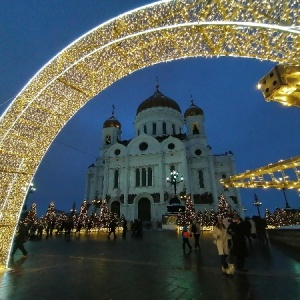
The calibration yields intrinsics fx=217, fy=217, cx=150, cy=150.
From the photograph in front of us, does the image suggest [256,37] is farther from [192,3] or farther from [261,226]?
[261,226]

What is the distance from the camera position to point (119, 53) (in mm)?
5703

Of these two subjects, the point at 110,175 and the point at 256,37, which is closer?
the point at 256,37

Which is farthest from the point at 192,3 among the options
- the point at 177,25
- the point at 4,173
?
the point at 4,173

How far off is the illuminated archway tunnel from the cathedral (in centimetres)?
2754

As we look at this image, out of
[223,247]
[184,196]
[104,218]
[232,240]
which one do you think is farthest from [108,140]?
[223,247]

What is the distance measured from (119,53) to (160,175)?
1234 inches

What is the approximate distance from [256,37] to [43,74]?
5371 mm

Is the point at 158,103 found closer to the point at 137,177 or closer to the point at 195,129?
the point at 195,129

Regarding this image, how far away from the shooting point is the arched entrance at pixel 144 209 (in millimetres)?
34844

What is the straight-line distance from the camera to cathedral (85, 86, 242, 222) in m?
34.9

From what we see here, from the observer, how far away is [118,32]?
524cm

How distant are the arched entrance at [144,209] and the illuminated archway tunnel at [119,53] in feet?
98.3

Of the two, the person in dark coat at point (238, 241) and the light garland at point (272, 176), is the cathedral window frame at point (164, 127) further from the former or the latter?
the person in dark coat at point (238, 241)

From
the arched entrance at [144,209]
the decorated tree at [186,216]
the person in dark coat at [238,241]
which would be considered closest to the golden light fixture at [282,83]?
the person in dark coat at [238,241]
